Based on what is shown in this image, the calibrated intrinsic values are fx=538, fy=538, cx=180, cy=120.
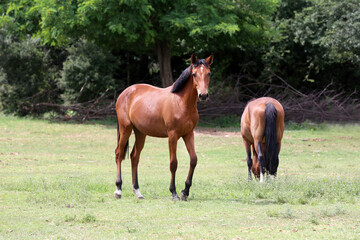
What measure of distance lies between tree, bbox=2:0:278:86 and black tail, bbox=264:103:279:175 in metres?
10.5

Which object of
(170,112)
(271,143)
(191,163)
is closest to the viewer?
(191,163)

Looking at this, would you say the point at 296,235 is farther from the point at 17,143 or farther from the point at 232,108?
the point at 232,108

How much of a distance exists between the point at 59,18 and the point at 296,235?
17417 millimetres

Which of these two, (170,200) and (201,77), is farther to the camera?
(170,200)

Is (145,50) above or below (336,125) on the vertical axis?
above

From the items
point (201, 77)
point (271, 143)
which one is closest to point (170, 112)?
point (201, 77)

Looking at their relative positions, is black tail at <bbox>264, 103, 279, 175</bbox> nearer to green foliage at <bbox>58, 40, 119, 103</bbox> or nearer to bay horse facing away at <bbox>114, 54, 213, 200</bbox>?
bay horse facing away at <bbox>114, 54, 213, 200</bbox>

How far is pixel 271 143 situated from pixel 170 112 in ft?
7.80

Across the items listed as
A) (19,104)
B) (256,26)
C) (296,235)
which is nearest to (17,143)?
(19,104)

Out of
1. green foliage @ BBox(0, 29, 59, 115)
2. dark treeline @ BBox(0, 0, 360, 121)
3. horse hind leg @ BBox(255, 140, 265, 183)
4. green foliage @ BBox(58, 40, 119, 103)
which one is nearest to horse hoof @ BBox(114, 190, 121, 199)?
horse hind leg @ BBox(255, 140, 265, 183)

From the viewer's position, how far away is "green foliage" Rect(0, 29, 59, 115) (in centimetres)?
2478

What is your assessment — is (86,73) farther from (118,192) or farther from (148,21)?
(118,192)

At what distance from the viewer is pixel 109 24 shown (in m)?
20.5

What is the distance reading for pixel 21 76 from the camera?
25406 mm
